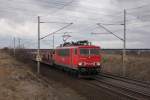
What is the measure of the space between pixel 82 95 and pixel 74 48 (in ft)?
40.6

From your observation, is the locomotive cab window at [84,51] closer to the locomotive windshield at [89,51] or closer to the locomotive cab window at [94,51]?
the locomotive windshield at [89,51]

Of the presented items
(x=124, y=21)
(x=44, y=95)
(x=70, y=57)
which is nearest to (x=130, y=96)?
(x=44, y=95)

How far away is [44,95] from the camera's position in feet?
66.3

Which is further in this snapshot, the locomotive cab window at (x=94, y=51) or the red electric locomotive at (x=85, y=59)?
the locomotive cab window at (x=94, y=51)

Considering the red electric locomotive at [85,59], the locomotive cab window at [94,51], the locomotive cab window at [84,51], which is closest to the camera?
the red electric locomotive at [85,59]

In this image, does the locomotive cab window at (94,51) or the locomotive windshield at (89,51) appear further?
the locomotive cab window at (94,51)

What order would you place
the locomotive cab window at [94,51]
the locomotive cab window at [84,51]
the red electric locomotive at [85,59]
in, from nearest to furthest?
the red electric locomotive at [85,59], the locomotive cab window at [84,51], the locomotive cab window at [94,51]

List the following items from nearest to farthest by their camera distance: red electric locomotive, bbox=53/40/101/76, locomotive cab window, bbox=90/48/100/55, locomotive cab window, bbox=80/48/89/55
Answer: red electric locomotive, bbox=53/40/101/76 → locomotive cab window, bbox=80/48/89/55 → locomotive cab window, bbox=90/48/100/55

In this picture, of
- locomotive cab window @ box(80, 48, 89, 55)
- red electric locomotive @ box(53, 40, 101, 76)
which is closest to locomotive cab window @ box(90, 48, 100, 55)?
red electric locomotive @ box(53, 40, 101, 76)

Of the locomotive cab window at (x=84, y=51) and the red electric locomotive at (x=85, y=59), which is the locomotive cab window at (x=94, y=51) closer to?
the red electric locomotive at (x=85, y=59)

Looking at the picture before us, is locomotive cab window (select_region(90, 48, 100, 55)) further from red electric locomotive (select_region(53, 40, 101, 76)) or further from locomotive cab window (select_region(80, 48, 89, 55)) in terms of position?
locomotive cab window (select_region(80, 48, 89, 55))

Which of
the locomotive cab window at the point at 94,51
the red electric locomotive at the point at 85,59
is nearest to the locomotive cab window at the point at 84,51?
the red electric locomotive at the point at 85,59

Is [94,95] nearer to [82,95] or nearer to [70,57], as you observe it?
[82,95]

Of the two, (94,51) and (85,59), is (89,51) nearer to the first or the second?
(94,51)
